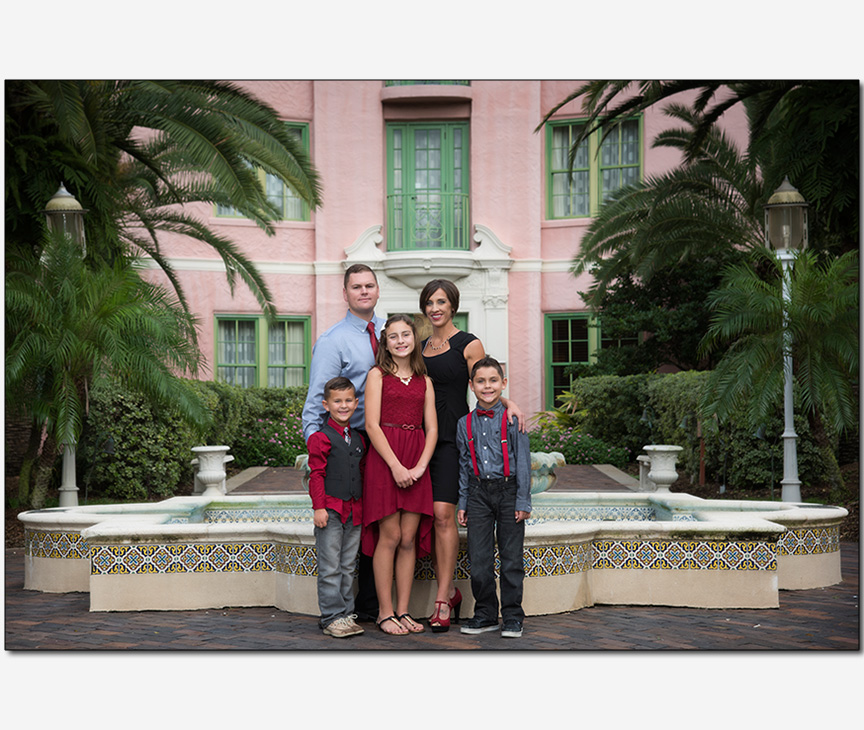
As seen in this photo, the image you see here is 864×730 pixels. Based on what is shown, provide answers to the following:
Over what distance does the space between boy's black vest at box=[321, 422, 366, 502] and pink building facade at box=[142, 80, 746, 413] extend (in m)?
9.95

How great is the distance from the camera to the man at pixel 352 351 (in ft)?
16.1

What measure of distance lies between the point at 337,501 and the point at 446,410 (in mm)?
671

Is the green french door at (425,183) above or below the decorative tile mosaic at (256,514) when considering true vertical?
above

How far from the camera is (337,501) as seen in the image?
4715 mm

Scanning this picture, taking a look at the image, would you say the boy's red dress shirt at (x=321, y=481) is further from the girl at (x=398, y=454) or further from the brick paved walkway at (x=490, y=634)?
the brick paved walkway at (x=490, y=634)

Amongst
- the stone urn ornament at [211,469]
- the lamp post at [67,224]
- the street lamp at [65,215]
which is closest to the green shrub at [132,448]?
the stone urn ornament at [211,469]

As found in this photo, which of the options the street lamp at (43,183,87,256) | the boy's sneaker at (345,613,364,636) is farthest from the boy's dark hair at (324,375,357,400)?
the street lamp at (43,183,87,256)

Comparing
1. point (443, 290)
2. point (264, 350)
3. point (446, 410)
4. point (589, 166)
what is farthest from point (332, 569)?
point (589, 166)

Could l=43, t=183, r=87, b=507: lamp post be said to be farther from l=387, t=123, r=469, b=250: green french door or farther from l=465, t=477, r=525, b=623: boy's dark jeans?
l=387, t=123, r=469, b=250: green french door

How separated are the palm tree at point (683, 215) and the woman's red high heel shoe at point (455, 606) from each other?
752cm

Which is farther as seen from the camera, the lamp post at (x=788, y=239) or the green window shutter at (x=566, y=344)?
the green window shutter at (x=566, y=344)

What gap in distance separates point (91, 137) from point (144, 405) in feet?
13.3

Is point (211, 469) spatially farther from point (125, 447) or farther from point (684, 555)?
point (684, 555)

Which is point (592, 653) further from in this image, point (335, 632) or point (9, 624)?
point (9, 624)
